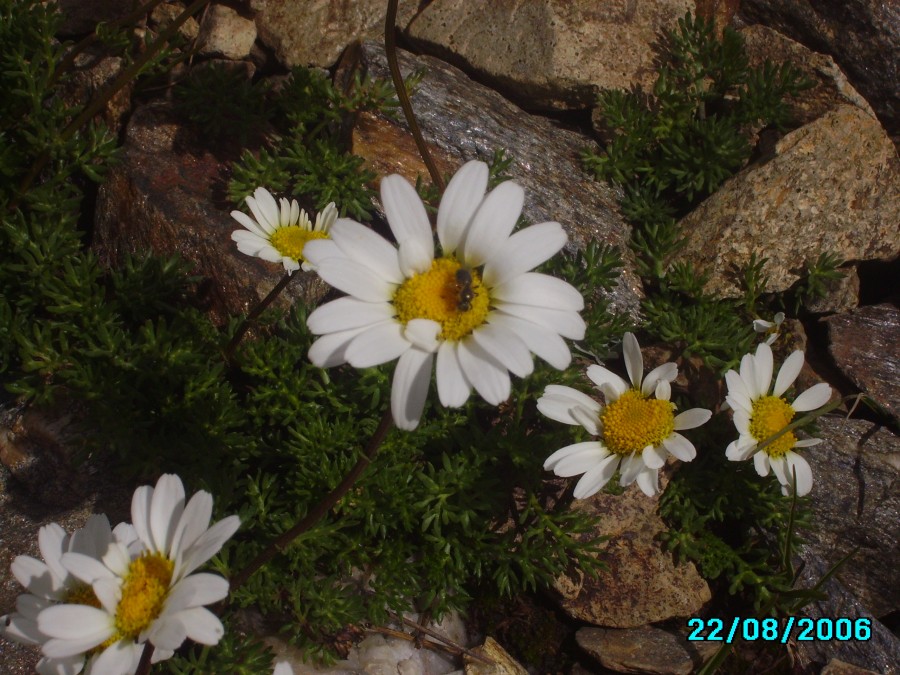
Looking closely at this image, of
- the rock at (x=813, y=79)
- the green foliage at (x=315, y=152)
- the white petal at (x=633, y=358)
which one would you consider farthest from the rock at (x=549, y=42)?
the white petal at (x=633, y=358)

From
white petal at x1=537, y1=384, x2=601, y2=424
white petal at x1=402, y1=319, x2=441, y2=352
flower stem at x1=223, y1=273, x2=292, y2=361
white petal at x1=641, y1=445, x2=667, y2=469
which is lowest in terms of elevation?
flower stem at x1=223, y1=273, x2=292, y2=361

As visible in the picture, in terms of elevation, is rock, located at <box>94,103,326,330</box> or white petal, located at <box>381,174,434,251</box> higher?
white petal, located at <box>381,174,434,251</box>

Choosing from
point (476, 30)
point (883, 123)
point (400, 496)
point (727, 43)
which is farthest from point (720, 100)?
point (400, 496)

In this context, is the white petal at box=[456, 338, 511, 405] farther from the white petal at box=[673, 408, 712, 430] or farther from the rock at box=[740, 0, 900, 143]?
the rock at box=[740, 0, 900, 143]

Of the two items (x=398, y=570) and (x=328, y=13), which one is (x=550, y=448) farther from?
(x=328, y=13)

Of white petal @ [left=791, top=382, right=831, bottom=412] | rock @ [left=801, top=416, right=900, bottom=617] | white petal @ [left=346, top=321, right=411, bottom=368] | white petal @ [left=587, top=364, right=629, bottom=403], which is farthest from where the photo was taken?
rock @ [left=801, top=416, right=900, bottom=617]

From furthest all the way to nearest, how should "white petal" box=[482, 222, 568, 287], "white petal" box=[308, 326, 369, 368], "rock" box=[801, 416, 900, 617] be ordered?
"rock" box=[801, 416, 900, 617], "white petal" box=[482, 222, 568, 287], "white petal" box=[308, 326, 369, 368]

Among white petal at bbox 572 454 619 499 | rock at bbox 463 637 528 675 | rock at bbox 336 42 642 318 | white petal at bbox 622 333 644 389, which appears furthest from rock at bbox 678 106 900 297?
rock at bbox 463 637 528 675

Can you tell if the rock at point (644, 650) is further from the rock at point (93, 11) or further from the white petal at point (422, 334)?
the rock at point (93, 11)
